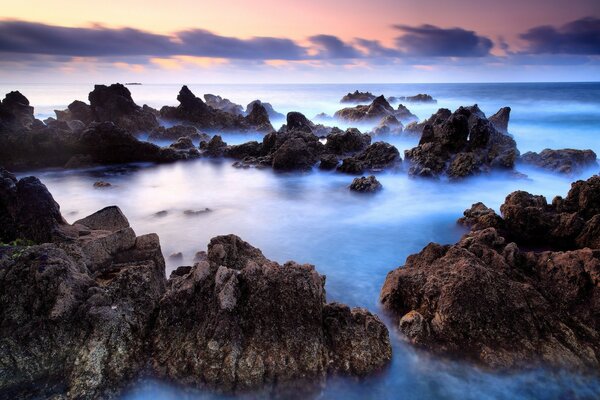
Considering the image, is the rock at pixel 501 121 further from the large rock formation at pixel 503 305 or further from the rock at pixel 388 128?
the large rock formation at pixel 503 305

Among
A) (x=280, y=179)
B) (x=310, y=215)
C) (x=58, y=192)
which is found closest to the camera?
(x=310, y=215)

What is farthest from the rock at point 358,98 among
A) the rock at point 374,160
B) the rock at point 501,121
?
the rock at point 374,160

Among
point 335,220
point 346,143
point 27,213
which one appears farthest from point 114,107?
point 27,213

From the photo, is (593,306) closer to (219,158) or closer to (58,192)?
(58,192)

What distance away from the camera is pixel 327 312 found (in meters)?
5.11

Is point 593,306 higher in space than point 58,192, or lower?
higher

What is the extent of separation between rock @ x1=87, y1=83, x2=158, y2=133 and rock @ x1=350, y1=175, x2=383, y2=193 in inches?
697

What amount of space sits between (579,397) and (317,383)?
3058 mm

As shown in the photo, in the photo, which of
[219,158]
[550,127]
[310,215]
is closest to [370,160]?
[310,215]

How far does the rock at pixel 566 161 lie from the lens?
1576 cm

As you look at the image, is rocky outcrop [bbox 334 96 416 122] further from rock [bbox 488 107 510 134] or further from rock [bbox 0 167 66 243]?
rock [bbox 0 167 66 243]

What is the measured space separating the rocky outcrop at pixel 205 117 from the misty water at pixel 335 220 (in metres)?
10.0

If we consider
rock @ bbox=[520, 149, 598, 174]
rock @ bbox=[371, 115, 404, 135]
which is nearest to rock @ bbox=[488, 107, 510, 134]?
rock @ bbox=[371, 115, 404, 135]

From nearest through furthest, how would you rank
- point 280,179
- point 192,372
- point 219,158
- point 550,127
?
point 192,372
point 280,179
point 219,158
point 550,127
